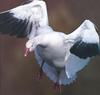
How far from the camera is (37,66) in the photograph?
3.05 ft

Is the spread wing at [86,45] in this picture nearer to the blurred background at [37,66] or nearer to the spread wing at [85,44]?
the spread wing at [85,44]

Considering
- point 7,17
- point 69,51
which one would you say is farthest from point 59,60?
point 7,17

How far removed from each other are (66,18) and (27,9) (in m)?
0.12

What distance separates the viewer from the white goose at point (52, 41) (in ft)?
2.53

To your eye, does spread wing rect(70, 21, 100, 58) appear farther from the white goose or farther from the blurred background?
the blurred background

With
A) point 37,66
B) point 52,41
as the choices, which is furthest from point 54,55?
point 37,66

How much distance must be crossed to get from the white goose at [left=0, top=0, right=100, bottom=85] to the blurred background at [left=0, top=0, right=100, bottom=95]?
0.06 meters

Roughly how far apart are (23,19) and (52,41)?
0.10 m

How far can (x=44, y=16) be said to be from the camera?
32.5 inches

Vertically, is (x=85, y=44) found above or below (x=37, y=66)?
above

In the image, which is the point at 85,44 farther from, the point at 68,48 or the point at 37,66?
the point at 37,66

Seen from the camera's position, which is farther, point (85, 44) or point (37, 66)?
point (37, 66)

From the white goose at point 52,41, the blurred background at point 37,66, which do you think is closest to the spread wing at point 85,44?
the white goose at point 52,41

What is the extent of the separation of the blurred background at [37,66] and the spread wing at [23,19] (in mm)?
91
